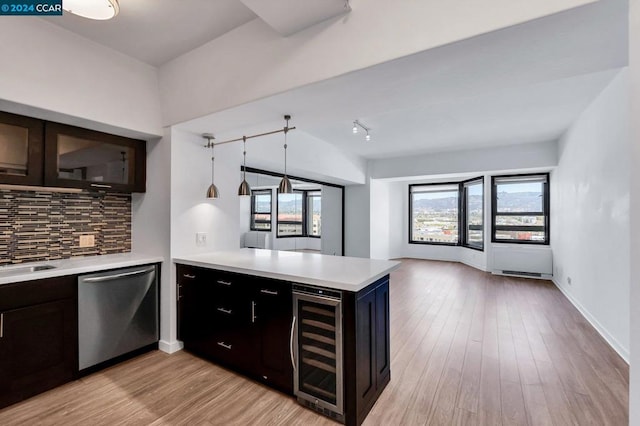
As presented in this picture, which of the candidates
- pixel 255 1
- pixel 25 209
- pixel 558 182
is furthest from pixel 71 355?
pixel 558 182

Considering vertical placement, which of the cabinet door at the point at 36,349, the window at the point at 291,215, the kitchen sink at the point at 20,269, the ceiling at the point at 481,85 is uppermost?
the ceiling at the point at 481,85

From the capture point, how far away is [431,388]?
2275mm

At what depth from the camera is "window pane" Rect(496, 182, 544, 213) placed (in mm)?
6297

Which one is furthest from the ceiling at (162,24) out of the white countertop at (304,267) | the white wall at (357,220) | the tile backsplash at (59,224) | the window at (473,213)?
the window at (473,213)

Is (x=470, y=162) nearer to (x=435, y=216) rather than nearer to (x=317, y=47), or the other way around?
(x=435, y=216)

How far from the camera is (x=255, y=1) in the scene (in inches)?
65.2

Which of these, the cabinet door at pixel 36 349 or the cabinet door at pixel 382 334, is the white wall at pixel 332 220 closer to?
the cabinet door at pixel 382 334

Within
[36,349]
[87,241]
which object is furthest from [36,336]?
[87,241]

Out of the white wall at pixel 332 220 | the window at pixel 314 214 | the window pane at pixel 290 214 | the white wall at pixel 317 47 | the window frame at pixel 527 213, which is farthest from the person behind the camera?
the white wall at pixel 332 220

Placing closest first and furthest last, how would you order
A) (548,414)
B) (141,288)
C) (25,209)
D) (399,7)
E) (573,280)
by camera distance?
(399,7) < (548,414) < (25,209) < (141,288) < (573,280)

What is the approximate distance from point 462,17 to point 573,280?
482cm

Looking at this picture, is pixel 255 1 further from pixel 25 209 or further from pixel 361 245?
pixel 361 245

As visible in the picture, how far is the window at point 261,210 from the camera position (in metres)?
4.23

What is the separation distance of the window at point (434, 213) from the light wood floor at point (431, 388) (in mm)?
4801
